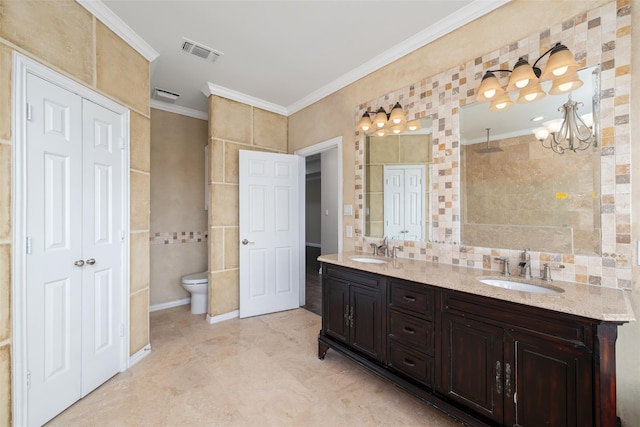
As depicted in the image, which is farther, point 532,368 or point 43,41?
point 43,41

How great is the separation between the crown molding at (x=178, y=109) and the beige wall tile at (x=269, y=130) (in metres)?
1.00

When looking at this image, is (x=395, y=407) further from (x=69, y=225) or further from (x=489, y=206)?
(x=69, y=225)

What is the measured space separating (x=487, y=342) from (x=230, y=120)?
3331 mm

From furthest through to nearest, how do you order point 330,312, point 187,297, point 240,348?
point 187,297 → point 240,348 → point 330,312

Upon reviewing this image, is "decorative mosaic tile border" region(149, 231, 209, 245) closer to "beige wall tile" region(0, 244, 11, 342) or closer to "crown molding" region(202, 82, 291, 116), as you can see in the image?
"crown molding" region(202, 82, 291, 116)

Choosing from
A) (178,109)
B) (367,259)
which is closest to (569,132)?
(367,259)

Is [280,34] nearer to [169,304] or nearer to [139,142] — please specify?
[139,142]

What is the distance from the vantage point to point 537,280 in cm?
163

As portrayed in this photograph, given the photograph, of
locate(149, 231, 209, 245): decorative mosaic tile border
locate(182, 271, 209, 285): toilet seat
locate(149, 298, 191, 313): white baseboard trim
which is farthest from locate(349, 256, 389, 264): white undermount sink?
locate(149, 298, 191, 313): white baseboard trim

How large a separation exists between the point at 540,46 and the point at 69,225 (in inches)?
126

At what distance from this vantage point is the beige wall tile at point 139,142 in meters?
2.40

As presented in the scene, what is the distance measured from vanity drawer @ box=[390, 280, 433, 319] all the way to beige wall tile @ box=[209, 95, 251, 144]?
8.67 feet

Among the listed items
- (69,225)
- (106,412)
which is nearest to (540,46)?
(69,225)

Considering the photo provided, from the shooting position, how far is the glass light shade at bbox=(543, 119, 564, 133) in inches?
65.7
